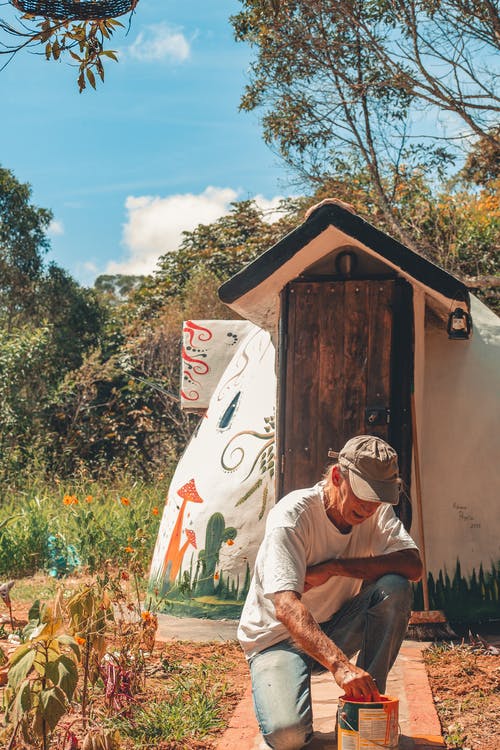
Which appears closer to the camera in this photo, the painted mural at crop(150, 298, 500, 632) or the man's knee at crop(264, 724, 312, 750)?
the man's knee at crop(264, 724, 312, 750)

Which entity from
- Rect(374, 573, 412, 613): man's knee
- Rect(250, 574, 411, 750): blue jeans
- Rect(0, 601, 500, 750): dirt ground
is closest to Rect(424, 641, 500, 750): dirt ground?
Rect(0, 601, 500, 750): dirt ground

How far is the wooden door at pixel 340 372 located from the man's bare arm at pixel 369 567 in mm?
1932

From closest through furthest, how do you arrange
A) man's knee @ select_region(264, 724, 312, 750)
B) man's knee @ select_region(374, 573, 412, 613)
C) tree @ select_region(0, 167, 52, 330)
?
man's knee @ select_region(264, 724, 312, 750), man's knee @ select_region(374, 573, 412, 613), tree @ select_region(0, 167, 52, 330)

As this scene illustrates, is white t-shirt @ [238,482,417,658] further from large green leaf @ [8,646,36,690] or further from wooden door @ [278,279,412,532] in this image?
wooden door @ [278,279,412,532]

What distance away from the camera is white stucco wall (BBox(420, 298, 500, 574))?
19.3ft

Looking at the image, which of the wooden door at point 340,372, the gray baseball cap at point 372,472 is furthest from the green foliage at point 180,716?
the wooden door at point 340,372

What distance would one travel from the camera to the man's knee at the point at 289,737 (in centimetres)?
332

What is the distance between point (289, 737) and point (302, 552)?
674 millimetres

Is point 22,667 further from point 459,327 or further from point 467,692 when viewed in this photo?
point 459,327

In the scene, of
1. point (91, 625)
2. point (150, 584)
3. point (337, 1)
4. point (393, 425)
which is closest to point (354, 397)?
point (393, 425)

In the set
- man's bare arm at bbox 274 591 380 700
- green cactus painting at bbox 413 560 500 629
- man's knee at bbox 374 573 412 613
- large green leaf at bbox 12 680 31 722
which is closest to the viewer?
large green leaf at bbox 12 680 31 722

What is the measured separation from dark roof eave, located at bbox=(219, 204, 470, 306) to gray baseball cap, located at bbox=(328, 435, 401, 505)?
231cm

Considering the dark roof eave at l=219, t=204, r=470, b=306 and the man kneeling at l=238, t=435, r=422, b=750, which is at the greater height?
the dark roof eave at l=219, t=204, r=470, b=306

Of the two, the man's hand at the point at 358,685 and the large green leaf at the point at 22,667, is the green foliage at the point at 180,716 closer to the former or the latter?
the large green leaf at the point at 22,667
